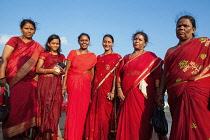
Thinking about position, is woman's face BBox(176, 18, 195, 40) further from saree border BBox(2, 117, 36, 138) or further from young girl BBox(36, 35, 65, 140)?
saree border BBox(2, 117, 36, 138)

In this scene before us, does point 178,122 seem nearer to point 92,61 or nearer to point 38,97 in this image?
point 92,61

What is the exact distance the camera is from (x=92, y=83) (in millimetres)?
5641

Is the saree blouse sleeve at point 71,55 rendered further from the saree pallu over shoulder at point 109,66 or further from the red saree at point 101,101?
the saree pallu over shoulder at point 109,66

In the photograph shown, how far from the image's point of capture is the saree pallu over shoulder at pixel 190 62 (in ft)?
11.0

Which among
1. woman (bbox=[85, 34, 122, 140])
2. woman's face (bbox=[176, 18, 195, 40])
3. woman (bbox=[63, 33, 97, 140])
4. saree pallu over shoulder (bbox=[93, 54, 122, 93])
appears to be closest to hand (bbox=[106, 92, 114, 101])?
woman (bbox=[85, 34, 122, 140])

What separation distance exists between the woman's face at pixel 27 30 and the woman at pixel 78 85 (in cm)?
101

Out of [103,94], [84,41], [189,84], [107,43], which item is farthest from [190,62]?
[84,41]

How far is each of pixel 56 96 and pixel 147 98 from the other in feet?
6.54

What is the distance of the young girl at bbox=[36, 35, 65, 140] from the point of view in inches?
194

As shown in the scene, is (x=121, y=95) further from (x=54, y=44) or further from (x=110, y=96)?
(x=54, y=44)

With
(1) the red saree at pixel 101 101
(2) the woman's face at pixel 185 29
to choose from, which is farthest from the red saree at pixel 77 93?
(2) the woman's face at pixel 185 29

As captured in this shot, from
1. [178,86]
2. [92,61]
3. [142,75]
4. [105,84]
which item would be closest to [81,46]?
[92,61]

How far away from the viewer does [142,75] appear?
4.55 metres

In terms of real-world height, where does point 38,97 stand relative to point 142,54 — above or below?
below
